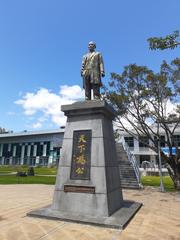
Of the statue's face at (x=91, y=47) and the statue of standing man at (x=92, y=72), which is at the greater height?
the statue's face at (x=91, y=47)

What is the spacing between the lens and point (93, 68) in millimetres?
7543

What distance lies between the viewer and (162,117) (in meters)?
16.3

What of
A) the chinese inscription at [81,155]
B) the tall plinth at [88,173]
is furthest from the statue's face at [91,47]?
the chinese inscription at [81,155]

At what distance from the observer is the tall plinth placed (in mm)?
5988

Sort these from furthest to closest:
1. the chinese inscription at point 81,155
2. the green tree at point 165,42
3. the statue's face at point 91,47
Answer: the statue's face at point 91,47, the chinese inscription at point 81,155, the green tree at point 165,42

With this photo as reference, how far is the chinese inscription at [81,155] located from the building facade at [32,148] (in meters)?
50.9

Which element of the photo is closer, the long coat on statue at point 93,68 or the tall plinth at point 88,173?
the tall plinth at point 88,173

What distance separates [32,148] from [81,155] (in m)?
60.1

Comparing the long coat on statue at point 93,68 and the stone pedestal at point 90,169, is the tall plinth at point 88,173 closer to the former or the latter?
the stone pedestal at point 90,169

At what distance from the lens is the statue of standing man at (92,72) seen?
7.51 metres

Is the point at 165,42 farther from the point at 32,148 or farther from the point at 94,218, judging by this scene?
the point at 32,148

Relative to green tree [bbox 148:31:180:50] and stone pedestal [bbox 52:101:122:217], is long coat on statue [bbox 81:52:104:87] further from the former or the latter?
green tree [bbox 148:31:180:50]

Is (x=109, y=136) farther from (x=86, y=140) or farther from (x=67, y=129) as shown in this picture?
(x=67, y=129)

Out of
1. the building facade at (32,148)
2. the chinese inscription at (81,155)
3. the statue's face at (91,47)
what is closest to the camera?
the chinese inscription at (81,155)
